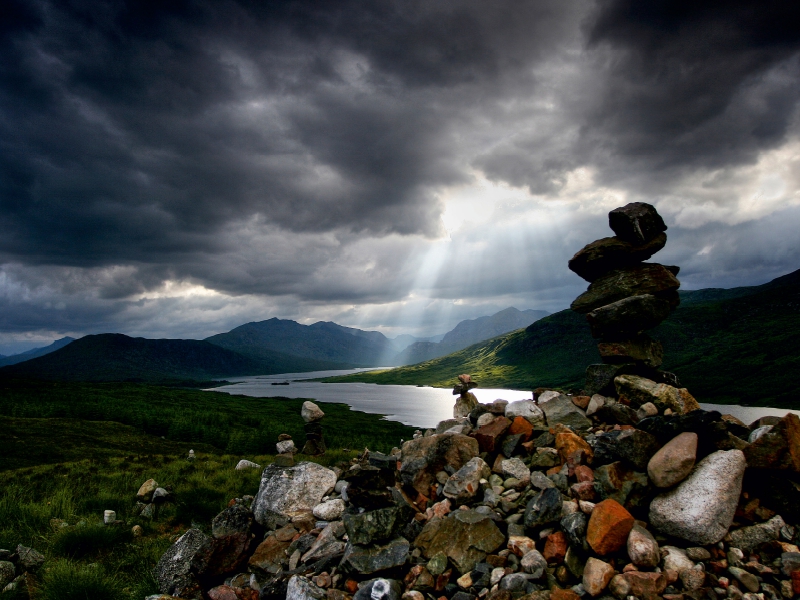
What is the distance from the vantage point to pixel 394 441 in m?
79.2

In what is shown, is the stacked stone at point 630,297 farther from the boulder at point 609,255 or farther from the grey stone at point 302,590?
the grey stone at point 302,590

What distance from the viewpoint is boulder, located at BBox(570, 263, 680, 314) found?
45.4ft

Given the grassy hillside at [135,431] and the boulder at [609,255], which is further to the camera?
the grassy hillside at [135,431]

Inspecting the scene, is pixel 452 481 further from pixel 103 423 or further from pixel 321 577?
pixel 103 423

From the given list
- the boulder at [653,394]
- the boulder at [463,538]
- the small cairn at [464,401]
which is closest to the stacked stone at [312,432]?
the small cairn at [464,401]

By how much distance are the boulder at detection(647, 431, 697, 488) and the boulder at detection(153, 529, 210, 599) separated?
10.5 m

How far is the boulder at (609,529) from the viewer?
700cm

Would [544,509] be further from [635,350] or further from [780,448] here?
[635,350]

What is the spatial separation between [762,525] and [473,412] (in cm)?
771

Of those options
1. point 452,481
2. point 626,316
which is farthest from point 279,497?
point 626,316

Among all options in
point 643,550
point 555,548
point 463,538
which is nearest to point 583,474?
point 555,548

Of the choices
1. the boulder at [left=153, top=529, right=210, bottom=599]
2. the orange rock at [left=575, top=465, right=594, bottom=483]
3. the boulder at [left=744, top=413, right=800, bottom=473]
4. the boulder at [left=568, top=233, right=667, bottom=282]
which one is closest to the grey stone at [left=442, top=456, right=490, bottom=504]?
the orange rock at [left=575, top=465, right=594, bottom=483]

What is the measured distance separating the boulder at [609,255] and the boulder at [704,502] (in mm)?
8237

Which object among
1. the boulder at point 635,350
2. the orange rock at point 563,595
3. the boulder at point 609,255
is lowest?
the orange rock at point 563,595
